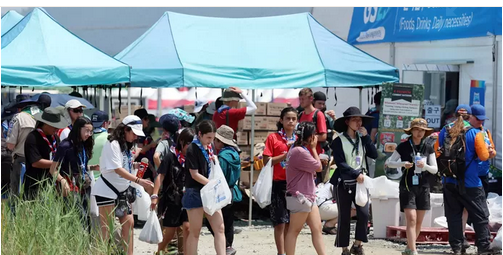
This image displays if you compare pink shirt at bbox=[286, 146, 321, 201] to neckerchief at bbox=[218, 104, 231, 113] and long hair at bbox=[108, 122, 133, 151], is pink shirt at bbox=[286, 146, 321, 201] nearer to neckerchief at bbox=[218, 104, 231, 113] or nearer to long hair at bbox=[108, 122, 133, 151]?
long hair at bbox=[108, 122, 133, 151]

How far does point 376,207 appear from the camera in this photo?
407 inches

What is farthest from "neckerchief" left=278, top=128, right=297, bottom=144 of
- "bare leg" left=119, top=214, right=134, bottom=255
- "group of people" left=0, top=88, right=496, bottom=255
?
"bare leg" left=119, top=214, right=134, bottom=255

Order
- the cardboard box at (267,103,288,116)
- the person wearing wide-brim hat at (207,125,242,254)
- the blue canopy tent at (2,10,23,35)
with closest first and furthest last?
the person wearing wide-brim hat at (207,125,242,254) < the cardboard box at (267,103,288,116) < the blue canopy tent at (2,10,23,35)

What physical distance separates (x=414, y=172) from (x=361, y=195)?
0.82 meters

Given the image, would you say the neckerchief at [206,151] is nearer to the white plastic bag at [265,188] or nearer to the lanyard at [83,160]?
the white plastic bag at [265,188]

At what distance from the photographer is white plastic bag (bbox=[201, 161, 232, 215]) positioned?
291 inches

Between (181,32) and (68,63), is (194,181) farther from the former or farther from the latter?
(181,32)

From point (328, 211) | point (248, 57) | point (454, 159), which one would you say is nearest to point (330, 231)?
point (328, 211)

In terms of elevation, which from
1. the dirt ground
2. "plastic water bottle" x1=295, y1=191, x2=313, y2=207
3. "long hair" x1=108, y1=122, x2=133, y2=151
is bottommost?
the dirt ground

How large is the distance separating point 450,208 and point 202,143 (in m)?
3.30

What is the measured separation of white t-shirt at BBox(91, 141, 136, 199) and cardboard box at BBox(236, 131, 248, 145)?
4.43 meters

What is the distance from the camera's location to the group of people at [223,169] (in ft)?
24.9

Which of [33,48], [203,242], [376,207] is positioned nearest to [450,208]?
[376,207]

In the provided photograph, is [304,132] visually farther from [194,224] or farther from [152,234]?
[152,234]
